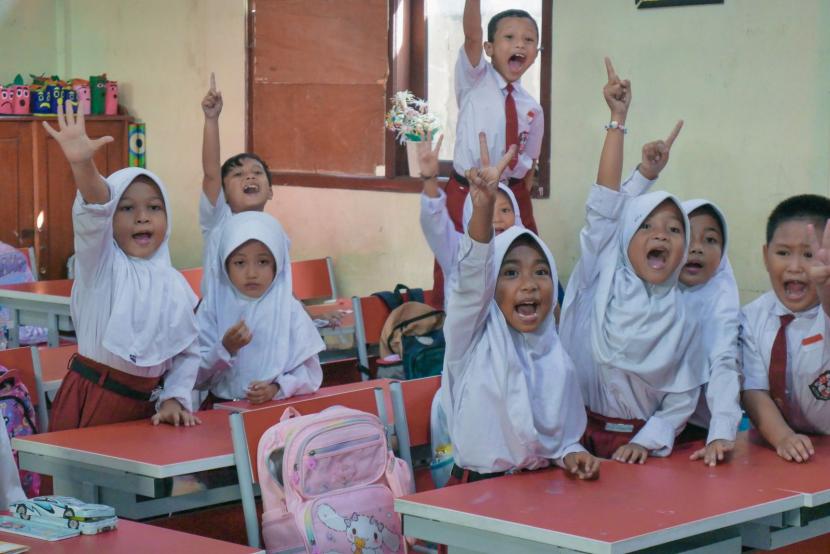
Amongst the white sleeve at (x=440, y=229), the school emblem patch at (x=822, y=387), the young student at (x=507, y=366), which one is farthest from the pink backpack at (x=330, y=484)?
the white sleeve at (x=440, y=229)

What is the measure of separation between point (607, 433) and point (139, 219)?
1466 millimetres

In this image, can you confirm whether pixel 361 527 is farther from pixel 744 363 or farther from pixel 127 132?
pixel 127 132

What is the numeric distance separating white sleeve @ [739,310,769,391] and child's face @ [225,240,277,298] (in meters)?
1.54

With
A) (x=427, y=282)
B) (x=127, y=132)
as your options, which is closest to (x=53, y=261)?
(x=127, y=132)

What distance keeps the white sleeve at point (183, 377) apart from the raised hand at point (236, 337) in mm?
145

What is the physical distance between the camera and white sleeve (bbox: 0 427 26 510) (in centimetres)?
273

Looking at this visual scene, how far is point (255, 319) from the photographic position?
13.3ft

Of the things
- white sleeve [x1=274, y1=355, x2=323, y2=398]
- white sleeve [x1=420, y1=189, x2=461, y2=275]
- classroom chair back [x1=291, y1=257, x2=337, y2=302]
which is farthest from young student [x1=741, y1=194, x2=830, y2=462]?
classroom chair back [x1=291, y1=257, x2=337, y2=302]

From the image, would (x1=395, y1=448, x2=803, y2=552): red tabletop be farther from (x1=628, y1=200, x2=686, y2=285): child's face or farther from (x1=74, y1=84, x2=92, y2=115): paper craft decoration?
(x1=74, y1=84, x2=92, y2=115): paper craft decoration

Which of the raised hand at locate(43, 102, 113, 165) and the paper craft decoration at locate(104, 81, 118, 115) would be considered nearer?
the raised hand at locate(43, 102, 113, 165)

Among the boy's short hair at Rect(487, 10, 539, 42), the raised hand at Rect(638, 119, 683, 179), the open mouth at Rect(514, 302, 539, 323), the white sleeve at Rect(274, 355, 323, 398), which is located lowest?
the white sleeve at Rect(274, 355, 323, 398)

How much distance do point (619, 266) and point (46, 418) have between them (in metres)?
1.71

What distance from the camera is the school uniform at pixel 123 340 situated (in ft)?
11.7

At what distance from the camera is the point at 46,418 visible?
3654mm
